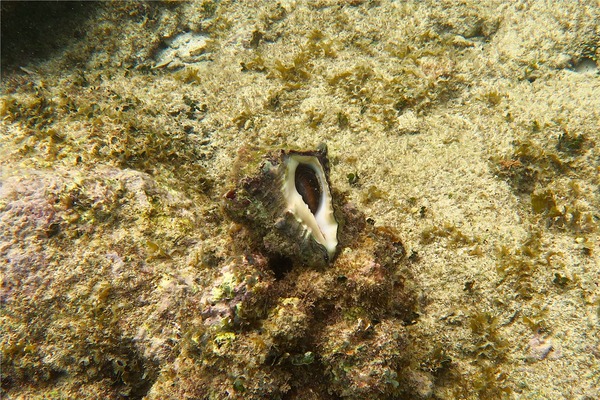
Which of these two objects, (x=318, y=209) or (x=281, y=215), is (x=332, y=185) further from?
(x=281, y=215)

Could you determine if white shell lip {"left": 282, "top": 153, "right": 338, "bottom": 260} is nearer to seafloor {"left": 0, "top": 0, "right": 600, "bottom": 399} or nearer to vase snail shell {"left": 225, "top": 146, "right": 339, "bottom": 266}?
vase snail shell {"left": 225, "top": 146, "right": 339, "bottom": 266}

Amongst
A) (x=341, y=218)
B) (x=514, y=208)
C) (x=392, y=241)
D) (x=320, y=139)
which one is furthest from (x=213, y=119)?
(x=514, y=208)

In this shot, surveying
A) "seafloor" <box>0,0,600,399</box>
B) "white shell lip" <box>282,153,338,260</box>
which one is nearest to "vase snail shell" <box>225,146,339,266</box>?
"white shell lip" <box>282,153,338,260</box>

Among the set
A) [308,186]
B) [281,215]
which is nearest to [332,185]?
[308,186]

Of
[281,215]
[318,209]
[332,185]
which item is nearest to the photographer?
[281,215]

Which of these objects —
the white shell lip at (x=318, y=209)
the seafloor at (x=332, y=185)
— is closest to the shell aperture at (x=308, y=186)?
the white shell lip at (x=318, y=209)

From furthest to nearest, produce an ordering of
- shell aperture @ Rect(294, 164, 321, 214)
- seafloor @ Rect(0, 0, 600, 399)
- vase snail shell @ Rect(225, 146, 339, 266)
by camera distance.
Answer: shell aperture @ Rect(294, 164, 321, 214) → vase snail shell @ Rect(225, 146, 339, 266) → seafloor @ Rect(0, 0, 600, 399)

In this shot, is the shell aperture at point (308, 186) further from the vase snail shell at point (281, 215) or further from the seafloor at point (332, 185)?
the seafloor at point (332, 185)
